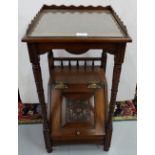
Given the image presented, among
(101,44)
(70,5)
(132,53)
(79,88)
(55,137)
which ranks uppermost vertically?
(70,5)

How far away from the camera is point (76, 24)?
3.59 ft

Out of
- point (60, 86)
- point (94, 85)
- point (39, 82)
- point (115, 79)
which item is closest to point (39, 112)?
point (60, 86)

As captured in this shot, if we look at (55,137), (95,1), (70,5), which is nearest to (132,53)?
(95,1)

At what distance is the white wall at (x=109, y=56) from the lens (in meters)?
1.43

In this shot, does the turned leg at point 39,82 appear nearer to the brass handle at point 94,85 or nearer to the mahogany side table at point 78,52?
the mahogany side table at point 78,52

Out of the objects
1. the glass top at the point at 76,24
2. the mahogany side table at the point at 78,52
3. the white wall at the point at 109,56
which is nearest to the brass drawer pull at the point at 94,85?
the mahogany side table at the point at 78,52

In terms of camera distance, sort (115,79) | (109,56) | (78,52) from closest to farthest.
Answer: (78,52)
(115,79)
(109,56)

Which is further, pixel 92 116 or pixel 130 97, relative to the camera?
pixel 130 97

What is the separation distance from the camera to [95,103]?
1392 millimetres

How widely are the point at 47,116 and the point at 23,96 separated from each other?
47 centimetres

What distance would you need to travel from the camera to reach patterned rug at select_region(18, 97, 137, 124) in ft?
5.43

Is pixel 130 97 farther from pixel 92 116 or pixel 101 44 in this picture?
pixel 101 44

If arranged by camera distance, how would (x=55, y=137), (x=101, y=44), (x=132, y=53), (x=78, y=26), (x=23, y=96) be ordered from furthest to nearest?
(x=23, y=96) < (x=132, y=53) < (x=55, y=137) < (x=78, y=26) < (x=101, y=44)

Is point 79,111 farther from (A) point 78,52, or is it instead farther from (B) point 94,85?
(A) point 78,52
